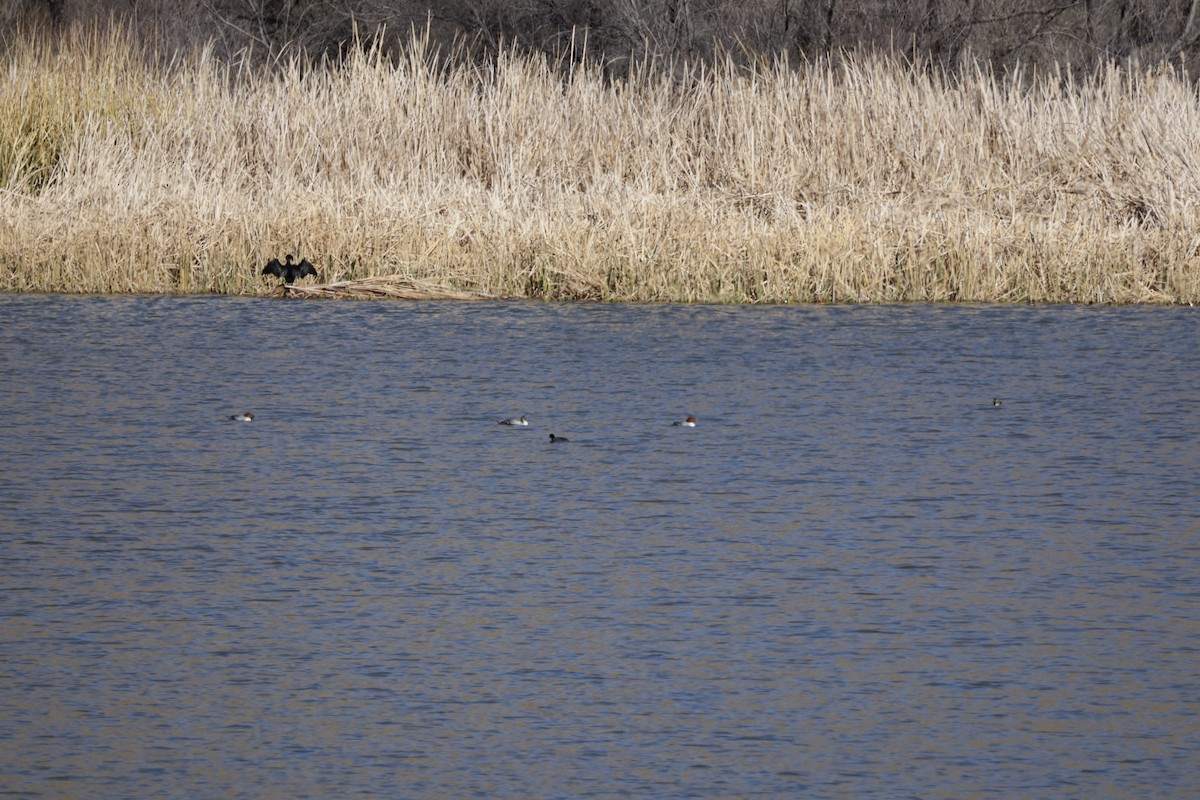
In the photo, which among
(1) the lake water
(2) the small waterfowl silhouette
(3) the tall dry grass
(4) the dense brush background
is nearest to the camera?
(1) the lake water

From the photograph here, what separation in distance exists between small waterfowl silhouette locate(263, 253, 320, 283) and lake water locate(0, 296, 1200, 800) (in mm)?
3107

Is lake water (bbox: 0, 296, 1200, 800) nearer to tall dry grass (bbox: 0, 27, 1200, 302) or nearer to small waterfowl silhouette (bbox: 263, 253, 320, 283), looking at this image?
tall dry grass (bbox: 0, 27, 1200, 302)

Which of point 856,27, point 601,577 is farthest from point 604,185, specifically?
point 856,27

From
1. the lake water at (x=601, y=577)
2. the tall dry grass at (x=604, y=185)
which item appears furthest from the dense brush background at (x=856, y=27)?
the lake water at (x=601, y=577)

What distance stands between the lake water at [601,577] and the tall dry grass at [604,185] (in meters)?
3.00

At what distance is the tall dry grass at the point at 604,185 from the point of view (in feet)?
56.1

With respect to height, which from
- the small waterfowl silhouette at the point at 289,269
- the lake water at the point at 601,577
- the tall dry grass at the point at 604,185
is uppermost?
the tall dry grass at the point at 604,185

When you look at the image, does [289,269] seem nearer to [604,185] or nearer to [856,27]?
[604,185]

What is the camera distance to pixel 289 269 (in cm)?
1727

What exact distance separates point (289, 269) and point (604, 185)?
9.65 ft

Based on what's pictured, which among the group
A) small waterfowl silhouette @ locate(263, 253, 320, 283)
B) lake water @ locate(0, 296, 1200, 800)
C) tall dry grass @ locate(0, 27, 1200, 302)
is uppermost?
tall dry grass @ locate(0, 27, 1200, 302)

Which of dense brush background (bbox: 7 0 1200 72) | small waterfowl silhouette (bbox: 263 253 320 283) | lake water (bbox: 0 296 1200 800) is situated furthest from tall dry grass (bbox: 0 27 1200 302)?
dense brush background (bbox: 7 0 1200 72)

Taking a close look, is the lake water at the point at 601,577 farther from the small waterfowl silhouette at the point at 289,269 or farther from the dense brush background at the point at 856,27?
the dense brush background at the point at 856,27

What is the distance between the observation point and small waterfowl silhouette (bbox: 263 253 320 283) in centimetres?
1722
